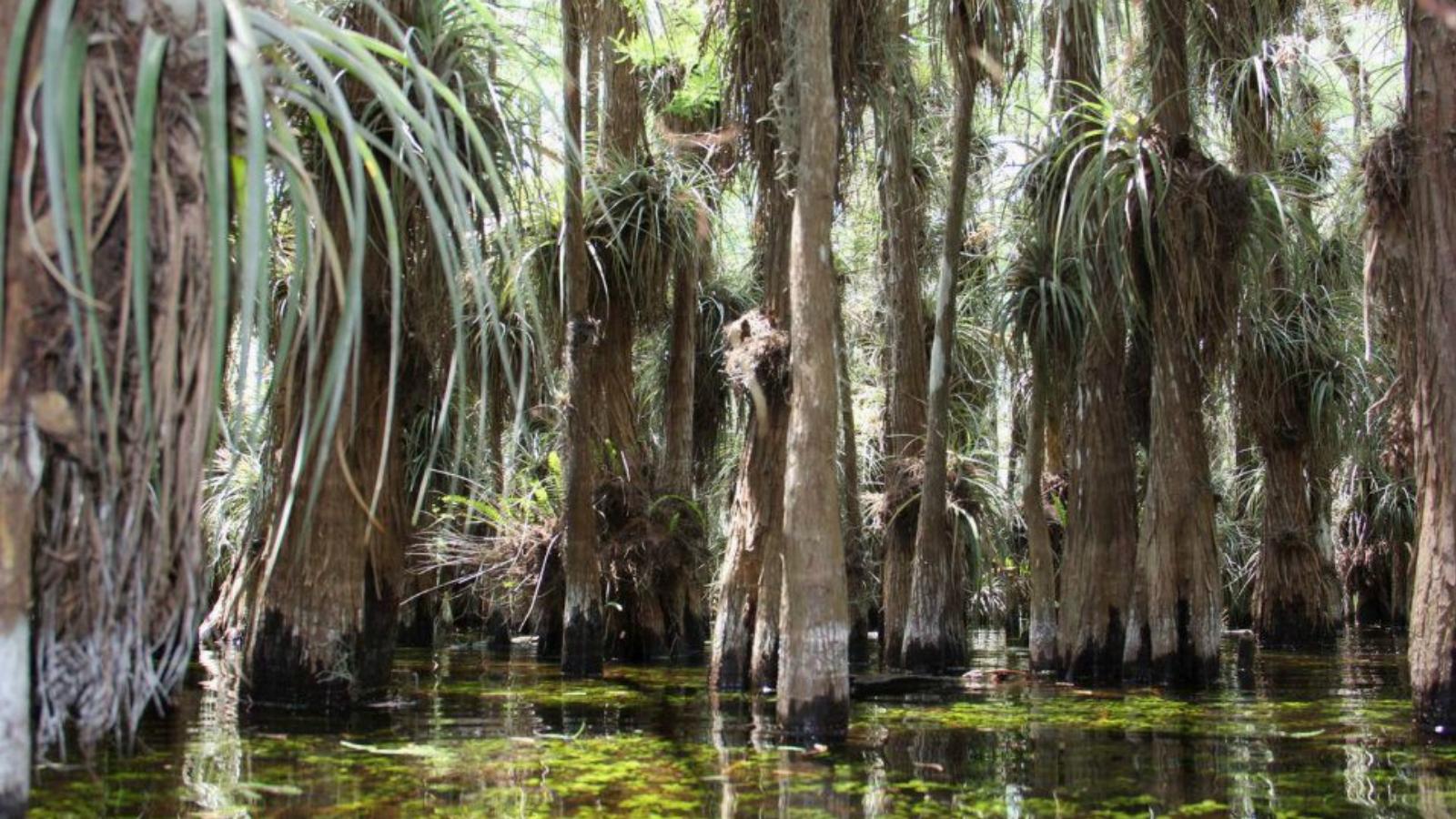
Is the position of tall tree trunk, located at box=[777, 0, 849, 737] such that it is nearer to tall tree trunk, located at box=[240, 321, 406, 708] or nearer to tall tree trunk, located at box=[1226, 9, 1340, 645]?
tall tree trunk, located at box=[240, 321, 406, 708]

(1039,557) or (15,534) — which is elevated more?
(1039,557)

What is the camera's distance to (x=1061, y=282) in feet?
42.3

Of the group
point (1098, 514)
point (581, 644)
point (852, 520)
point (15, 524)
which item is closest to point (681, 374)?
point (852, 520)

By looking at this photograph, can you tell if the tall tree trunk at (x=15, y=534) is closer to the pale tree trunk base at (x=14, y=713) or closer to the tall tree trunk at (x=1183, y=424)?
the pale tree trunk base at (x=14, y=713)

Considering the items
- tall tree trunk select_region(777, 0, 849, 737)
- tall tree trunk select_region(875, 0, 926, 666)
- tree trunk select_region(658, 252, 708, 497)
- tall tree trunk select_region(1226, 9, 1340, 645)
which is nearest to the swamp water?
tall tree trunk select_region(777, 0, 849, 737)

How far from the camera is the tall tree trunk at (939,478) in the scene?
42.4 ft

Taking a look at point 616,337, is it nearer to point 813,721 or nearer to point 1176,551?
point 1176,551

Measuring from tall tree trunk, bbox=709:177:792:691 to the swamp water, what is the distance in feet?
1.51

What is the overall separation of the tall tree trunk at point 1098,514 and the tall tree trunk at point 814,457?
447 cm

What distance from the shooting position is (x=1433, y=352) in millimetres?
8586

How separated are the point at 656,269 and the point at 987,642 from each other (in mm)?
10684

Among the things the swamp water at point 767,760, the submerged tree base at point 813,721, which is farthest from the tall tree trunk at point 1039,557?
the submerged tree base at point 813,721

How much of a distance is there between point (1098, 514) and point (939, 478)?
1.51m

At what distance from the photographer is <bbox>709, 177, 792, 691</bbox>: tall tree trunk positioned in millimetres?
10523
